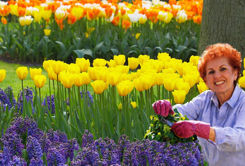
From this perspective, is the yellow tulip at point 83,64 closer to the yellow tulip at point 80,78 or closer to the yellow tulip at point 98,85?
the yellow tulip at point 80,78

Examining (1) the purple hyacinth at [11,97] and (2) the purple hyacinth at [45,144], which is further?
(1) the purple hyacinth at [11,97]

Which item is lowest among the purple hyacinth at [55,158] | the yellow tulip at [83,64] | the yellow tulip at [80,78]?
the purple hyacinth at [55,158]

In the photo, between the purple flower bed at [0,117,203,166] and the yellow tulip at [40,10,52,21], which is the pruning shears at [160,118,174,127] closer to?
the purple flower bed at [0,117,203,166]

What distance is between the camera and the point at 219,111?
2.93m

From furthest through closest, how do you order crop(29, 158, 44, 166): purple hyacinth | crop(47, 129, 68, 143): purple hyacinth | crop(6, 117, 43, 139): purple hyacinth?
crop(6, 117, 43, 139): purple hyacinth, crop(47, 129, 68, 143): purple hyacinth, crop(29, 158, 44, 166): purple hyacinth

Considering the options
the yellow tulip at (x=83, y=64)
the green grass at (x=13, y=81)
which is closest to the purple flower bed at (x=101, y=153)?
the yellow tulip at (x=83, y=64)

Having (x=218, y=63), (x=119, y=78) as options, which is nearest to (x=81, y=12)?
(x=119, y=78)

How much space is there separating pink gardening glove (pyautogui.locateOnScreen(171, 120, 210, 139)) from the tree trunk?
11.1 feet

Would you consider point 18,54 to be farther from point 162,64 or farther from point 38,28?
point 162,64

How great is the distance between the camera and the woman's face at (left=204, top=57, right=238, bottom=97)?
9.16 ft

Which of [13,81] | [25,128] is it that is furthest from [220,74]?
[13,81]

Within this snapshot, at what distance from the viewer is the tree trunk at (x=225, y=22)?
573 cm

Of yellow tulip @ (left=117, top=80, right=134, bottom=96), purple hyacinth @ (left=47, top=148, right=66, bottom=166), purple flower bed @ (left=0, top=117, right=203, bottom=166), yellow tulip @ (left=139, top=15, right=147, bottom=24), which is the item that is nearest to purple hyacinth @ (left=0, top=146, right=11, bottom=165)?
purple flower bed @ (left=0, top=117, right=203, bottom=166)

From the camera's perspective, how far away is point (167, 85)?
3672mm
